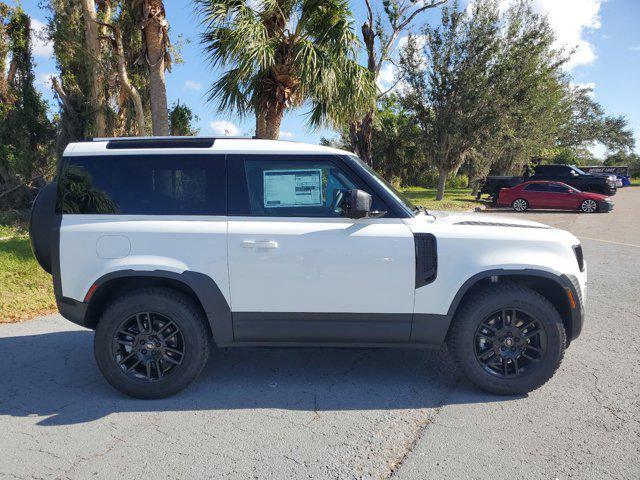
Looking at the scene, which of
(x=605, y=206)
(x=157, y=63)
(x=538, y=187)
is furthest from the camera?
(x=538, y=187)

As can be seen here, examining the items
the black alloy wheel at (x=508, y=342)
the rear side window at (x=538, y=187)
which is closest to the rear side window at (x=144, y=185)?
the black alloy wheel at (x=508, y=342)

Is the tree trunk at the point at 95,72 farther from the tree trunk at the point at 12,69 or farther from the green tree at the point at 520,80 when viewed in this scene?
the green tree at the point at 520,80

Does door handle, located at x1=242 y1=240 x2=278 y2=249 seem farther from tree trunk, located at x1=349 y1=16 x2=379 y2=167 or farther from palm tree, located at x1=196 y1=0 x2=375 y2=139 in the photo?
tree trunk, located at x1=349 y1=16 x2=379 y2=167

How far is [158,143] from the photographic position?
13.1 ft

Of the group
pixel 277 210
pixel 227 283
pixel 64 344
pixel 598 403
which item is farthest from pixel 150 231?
pixel 598 403

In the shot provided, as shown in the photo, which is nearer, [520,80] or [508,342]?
[508,342]

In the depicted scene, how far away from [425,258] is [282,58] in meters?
8.82

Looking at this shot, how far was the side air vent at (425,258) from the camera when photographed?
3.73 metres

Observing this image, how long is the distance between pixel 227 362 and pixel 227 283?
46.3 inches

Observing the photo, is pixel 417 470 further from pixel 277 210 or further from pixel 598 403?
pixel 277 210

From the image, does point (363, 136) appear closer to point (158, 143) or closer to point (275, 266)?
point (158, 143)

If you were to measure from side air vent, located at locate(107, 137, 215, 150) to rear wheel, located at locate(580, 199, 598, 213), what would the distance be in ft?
66.4

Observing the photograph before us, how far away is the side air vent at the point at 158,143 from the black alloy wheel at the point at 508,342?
261 centimetres

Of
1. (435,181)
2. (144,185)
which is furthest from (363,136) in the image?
(435,181)
